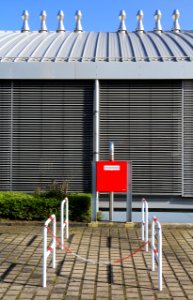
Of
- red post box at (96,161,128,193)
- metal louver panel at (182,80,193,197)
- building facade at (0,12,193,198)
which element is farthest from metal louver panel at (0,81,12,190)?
metal louver panel at (182,80,193,197)

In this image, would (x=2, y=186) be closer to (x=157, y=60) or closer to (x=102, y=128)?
(x=102, y=128)

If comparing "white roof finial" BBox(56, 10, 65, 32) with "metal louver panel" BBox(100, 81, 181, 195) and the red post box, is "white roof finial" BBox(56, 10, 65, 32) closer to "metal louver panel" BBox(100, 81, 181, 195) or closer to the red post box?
"metal louver panel" BBox(100, 81, 181, 195)

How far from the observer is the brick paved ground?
638cm

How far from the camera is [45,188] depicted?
46.0ft

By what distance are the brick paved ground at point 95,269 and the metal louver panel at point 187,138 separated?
3.18 m

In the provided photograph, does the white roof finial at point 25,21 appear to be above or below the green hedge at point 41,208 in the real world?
above

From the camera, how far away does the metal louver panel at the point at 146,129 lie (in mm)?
14031

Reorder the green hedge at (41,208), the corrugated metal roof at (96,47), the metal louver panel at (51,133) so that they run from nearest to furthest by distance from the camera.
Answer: the green hedge at (41,208) → the metal louver panel at (51,133) → the corrugated metal roof at (96,47)

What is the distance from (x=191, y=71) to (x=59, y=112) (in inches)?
167

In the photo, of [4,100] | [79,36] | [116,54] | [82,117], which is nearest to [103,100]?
[82,117]

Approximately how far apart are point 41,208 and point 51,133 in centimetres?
290

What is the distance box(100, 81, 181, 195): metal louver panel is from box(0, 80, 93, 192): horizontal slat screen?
2.04ft

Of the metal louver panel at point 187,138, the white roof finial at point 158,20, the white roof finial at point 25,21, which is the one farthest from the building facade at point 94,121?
the white roof finial at point 25,21

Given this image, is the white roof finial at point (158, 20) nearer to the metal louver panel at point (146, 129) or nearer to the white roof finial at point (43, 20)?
the white roof finial at point (43, 20)
